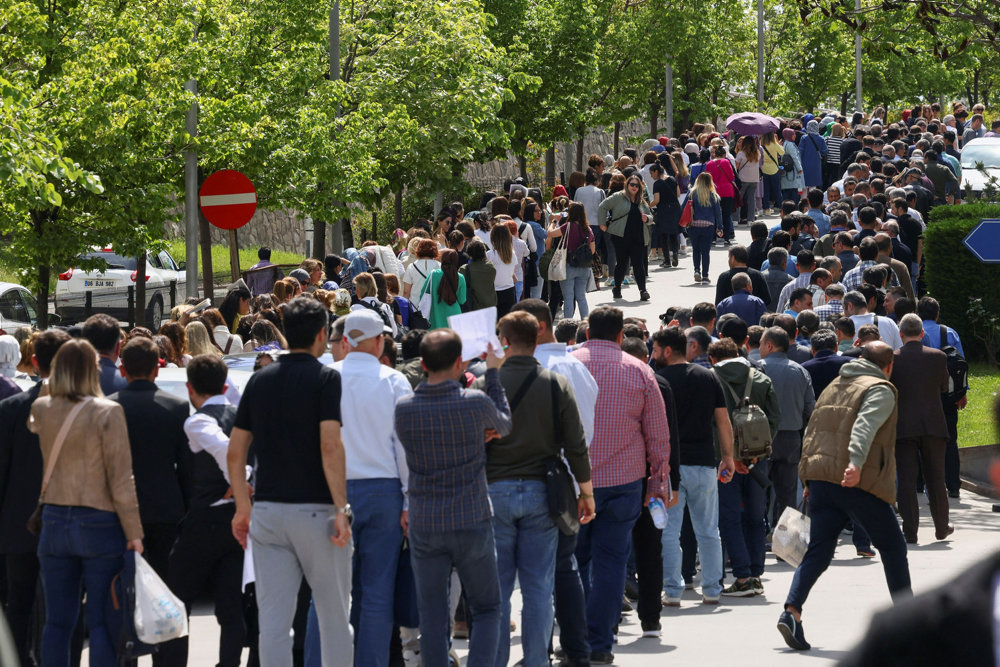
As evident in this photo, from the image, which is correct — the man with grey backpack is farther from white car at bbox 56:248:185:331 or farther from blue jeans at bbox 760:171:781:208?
blue jeans at bbox 760:171:781:208

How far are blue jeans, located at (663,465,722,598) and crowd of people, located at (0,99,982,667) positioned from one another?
18 millimetres

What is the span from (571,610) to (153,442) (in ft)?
7.39

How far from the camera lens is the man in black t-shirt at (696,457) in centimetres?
926

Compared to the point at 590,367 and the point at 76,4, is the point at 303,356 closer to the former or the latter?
the point at 590,367

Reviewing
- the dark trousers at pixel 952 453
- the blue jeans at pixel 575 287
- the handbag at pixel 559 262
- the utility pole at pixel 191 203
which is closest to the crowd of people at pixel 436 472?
the dark trousers at pixel 952 453

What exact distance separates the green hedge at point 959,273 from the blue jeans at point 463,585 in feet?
45.8

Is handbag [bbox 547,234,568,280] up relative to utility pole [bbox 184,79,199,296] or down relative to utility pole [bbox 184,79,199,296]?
down

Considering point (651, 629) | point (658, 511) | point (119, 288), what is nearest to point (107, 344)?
point (658, 511)

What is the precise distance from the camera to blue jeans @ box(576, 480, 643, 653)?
26.7ft

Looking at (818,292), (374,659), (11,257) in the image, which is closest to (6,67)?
(11,257)

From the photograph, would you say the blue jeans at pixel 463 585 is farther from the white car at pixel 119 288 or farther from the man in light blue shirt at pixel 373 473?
the white car at pixel 119 288

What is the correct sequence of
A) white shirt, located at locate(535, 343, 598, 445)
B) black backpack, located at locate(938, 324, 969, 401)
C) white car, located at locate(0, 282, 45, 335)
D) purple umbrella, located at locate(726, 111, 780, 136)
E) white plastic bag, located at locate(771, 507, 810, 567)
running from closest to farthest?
1. white shirt, located at locate(535, 343, 598, 445)
2. white plastic bag, located at locate(771, 507, 810, 567)
3. black backpack, located at locate(938, 324, 969, 401)
4. white car, located at locate(0, 282, 45, 335)
5. purple umbrella, located at locate(726, 111, 780, 136)

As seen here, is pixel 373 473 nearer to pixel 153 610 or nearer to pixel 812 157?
pixel 153 610

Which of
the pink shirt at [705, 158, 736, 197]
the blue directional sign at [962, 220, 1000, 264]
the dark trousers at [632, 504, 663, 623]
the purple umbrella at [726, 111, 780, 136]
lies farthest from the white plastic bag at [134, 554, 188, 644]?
the purple umbrella at [726, 111, 780, 136]
